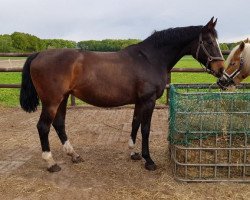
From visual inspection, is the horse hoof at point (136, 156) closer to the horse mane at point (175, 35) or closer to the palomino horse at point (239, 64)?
the horse mane at point (175, 35)

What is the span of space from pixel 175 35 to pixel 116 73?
956 mm

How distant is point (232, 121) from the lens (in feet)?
12.8

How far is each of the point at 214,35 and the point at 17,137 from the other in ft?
13.4

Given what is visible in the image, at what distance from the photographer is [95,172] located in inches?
171

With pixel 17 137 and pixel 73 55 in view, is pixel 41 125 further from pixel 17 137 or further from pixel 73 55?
pixel 17 137

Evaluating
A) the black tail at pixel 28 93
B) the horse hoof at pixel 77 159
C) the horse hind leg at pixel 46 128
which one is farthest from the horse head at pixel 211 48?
the black tail at pixel 28 93

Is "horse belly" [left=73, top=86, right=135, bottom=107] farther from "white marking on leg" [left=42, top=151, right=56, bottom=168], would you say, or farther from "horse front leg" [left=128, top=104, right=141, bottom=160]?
"white marking on leg" [left=42, top=151, right=56, bottom=168]

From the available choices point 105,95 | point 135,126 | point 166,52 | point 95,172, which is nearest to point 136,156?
point 135,126

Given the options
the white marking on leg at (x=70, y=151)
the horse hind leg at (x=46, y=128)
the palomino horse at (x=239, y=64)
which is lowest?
the white marking on leg at (x=70, y=151)

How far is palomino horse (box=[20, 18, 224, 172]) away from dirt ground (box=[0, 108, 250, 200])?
0.97 feet

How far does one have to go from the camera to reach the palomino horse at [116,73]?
4242mm

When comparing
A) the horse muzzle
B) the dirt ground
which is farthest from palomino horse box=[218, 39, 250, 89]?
the dirt ground

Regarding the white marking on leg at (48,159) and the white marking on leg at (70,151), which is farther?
the white marking on leg at (70,151)

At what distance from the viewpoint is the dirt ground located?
11.9 ft
